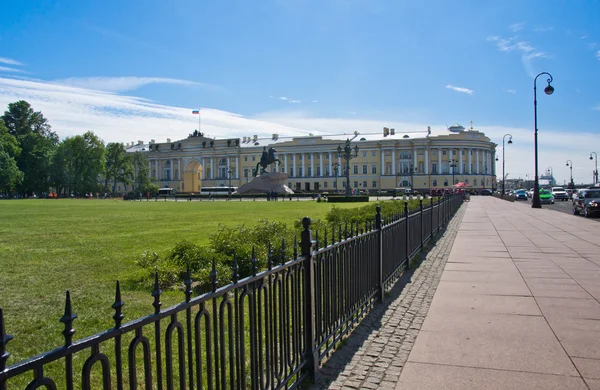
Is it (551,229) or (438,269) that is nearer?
(438,269)

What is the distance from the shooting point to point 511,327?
5.89 metres

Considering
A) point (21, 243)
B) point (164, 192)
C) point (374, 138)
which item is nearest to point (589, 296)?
point (21, 243)

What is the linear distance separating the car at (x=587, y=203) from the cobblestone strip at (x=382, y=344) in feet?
70.2

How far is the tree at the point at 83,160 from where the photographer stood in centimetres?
9238

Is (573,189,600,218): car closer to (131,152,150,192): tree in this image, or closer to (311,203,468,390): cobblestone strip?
(311,203,468,390): cobblestone strip

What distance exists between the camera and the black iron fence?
6.87 feet

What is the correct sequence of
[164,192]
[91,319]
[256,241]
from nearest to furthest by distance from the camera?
[91,319], [256,241], [164,192]

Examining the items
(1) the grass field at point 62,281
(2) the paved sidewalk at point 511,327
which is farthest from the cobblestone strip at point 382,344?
(1) the grass field at point 62,281

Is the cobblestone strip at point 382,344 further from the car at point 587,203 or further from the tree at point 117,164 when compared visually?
the tree at point 117,164

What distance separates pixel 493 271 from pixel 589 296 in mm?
2404

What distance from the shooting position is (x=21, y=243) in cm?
1387

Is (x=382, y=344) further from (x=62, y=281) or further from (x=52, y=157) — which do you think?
(x=52, y=157)

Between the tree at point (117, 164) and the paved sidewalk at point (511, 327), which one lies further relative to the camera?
the tree at point (117, 164)

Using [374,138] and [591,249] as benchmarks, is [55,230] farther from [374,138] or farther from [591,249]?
[374,138]
